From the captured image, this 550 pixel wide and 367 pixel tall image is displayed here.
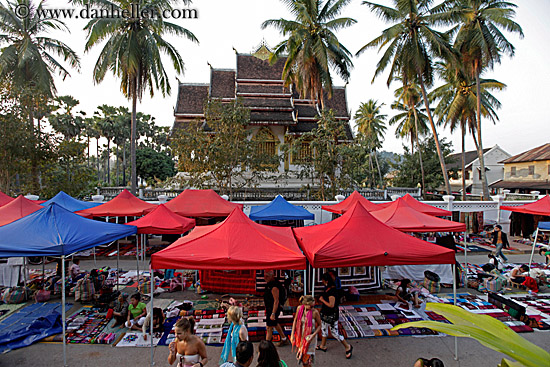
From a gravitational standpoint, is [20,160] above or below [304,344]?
above

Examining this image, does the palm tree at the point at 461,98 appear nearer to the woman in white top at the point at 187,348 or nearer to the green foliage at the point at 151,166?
the woman in white top at the point at 187,348

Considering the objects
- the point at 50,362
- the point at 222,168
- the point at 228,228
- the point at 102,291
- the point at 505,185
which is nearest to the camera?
the point at 50,362

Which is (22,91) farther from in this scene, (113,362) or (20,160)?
(113,362)

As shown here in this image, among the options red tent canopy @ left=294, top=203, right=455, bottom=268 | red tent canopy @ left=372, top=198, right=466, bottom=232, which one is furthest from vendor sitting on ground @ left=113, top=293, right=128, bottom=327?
red tent canopy @ left=372, top=198, right=466, bottom=232

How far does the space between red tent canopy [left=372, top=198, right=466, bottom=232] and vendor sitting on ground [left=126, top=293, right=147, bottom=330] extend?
21.9 feet

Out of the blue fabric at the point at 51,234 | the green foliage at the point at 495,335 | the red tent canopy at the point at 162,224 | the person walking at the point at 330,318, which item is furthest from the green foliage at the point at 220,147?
the green foliage at the point at 495,335

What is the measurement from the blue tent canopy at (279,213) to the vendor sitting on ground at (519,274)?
6.34 meters

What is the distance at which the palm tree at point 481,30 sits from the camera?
714 inches

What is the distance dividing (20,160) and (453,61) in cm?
2384

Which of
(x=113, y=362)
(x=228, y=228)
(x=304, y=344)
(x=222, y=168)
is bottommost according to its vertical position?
(x=113, y=362)

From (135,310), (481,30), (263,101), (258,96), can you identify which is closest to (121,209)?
(135,310)

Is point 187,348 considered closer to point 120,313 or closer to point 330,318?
point 330,318

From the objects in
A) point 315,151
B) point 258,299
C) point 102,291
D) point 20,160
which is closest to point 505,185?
point 315,151

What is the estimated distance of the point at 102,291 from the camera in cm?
773
